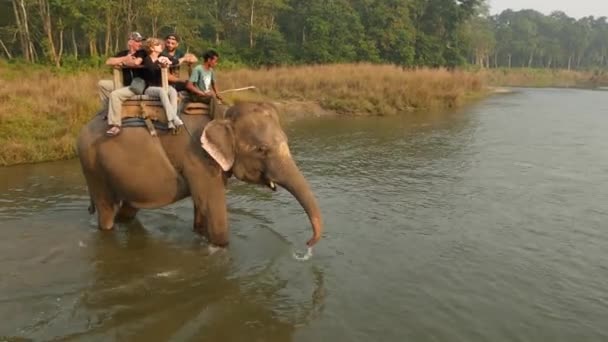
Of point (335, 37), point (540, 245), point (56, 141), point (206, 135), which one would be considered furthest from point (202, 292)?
point (335, 37)

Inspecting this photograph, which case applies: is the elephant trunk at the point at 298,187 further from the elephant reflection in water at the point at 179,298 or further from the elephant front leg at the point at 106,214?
the elephant front leg at the point at 106,214

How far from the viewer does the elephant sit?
516 cm

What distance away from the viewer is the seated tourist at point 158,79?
5.44 m

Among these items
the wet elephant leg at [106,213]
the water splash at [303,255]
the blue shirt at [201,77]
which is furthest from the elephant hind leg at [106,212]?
the water splash at [303,255]

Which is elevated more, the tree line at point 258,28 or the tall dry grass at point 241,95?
the tree line at point 258,28

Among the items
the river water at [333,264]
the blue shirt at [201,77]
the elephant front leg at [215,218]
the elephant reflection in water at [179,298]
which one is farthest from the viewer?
the blue shirt at [201,77]

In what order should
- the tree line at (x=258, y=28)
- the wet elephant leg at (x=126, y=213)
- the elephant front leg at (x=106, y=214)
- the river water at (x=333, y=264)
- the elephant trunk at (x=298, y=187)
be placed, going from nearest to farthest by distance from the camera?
1. the river water at (x=333, y=264)
2. the elephant trunk at (x=298, y=187)
3. the elephant front leg at (x=106, y=214)
4. the wet elephant leg at (x=126, y=213)
5. the tree line at (x=258, y=28)

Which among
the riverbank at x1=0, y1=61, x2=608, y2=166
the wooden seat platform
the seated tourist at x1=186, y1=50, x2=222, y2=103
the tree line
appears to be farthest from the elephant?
the tree line

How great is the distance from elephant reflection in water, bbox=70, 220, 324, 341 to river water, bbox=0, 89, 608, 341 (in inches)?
0.7

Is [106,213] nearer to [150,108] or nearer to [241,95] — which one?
[150,108]

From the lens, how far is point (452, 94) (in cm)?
2464

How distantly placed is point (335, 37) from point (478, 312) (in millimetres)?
38061

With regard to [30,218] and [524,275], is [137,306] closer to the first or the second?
[30,218]

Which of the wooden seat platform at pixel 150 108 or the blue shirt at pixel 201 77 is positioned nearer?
the wooden seat platform at pixel 150 108
